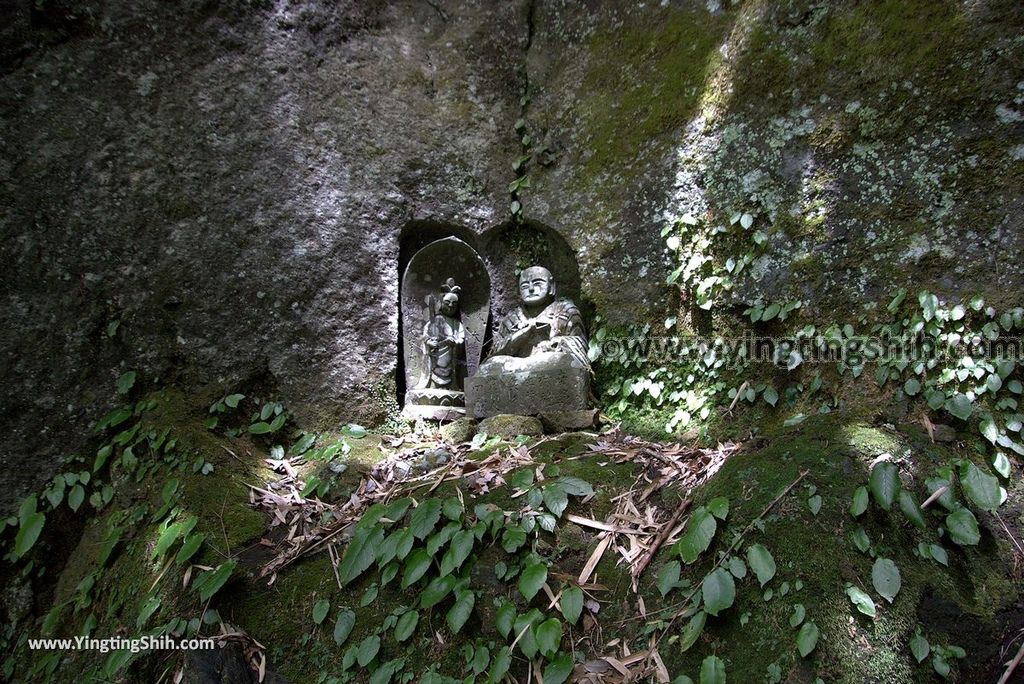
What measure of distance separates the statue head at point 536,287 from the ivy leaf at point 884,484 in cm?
320

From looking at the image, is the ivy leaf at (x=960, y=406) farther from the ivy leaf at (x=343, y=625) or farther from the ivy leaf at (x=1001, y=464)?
the ivy leaf at (x=343, y=625)

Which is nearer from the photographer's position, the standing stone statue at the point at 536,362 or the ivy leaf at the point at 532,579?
the ivy leaf at the point at 532,579

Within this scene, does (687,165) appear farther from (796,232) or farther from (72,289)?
(72,289)

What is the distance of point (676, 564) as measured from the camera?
217 centimetres

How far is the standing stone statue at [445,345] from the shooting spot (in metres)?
4.84

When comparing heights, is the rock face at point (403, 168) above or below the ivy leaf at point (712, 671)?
above

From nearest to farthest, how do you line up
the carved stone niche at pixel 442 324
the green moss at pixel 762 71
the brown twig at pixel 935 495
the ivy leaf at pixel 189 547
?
1. the brown twig at pixel 935 495
2. the ivy leaf at pixel 189 547
3. the green moss at pixel 762 71
4. the carved stone niche at pixel 442 324

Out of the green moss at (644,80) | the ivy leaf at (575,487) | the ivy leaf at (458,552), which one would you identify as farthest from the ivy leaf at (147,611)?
the green moss at (644,80)

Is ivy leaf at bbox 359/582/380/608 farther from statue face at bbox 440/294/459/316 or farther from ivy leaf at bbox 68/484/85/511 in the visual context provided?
statue face at bbox 440/294/459/316

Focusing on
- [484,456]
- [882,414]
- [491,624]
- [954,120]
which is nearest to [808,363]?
[882,414]

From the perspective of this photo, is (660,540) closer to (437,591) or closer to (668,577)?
(668,577)

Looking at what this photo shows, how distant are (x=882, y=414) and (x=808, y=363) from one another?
68 centimetres

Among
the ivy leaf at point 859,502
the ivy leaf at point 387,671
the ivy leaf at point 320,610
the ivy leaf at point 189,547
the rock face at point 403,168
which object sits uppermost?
the rock face at point 403,168

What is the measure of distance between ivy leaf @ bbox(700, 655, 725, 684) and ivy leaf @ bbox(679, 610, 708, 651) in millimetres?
80
